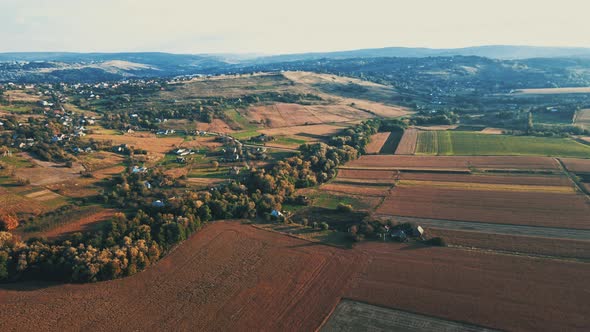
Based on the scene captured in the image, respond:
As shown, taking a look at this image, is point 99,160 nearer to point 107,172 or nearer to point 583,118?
point 107,172

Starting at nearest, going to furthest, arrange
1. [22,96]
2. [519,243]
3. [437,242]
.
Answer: [519,243] → [437,242] → [22,96]

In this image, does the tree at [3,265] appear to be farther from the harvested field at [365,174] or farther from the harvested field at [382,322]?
the harvested field at [365,174]

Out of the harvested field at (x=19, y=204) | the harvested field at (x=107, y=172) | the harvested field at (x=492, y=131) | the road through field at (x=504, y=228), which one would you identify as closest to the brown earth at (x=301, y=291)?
the road through field at (x=504, y=228)

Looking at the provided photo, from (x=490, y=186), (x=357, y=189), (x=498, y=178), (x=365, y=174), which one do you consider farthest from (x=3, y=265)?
(x=498, y=178)

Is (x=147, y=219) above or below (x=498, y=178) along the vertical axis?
above

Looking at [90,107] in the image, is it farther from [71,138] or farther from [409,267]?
[409,267]

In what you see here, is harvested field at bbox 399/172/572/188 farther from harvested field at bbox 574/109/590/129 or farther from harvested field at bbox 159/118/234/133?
harvested field at bbox 574/109/590/129
